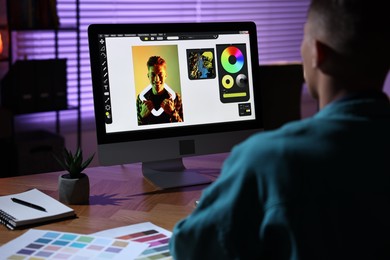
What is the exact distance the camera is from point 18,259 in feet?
4.40

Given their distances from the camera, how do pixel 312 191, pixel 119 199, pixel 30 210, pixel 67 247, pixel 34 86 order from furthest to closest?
pixel 34 86
pixel 119 199
pixel 30 210
pixel 67 247
pixel 312 191

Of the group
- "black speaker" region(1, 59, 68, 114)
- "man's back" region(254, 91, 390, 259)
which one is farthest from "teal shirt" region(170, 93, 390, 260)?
"black speaker" region(1, 59, 68, 114)

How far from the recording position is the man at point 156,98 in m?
1.90

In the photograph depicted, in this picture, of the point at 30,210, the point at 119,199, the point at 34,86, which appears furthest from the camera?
the point at 34,86

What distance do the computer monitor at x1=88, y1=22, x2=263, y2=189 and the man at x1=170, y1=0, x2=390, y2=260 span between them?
0.99 metres

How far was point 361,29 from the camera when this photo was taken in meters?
0.89

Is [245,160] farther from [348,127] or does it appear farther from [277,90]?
[277,90]

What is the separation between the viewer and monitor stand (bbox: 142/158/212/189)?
1.92m

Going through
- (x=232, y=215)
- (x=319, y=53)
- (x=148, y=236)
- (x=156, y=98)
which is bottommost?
(x=148, y=236)

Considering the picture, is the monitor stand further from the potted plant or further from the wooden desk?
the potted plant

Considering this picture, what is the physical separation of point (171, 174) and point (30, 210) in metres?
0.52

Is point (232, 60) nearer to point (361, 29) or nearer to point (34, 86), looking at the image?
point (361, 29)

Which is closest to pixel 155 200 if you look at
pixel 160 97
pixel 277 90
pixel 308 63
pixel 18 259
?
pixel 160 97

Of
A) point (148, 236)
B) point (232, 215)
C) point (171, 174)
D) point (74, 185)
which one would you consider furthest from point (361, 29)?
point (171, 174)
